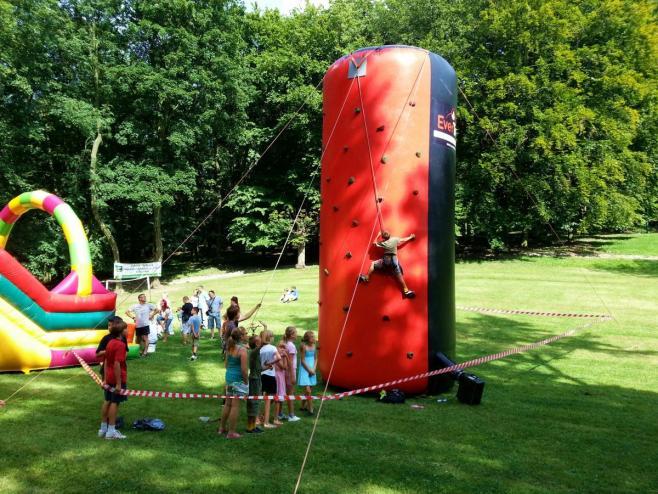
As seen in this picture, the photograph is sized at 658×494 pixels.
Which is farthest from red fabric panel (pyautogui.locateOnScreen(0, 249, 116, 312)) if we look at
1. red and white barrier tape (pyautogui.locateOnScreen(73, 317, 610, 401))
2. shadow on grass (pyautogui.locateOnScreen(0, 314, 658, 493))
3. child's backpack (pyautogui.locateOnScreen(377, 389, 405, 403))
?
child's backpack (pyautogui.locateOnScreen(377, 389, 405, 403))

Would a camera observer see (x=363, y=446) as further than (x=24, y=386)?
No

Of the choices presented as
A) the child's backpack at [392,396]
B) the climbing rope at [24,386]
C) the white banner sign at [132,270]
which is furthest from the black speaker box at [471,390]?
the white banner sign at [132,270]

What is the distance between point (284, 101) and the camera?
33.2 meters

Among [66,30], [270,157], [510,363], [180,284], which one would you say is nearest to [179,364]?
[510,363]

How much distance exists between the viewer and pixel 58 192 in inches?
1192

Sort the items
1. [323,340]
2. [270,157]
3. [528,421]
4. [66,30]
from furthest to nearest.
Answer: [270,157]
[66,30]
[323,340]
[528,421]

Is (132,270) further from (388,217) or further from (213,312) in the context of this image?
(388,217)

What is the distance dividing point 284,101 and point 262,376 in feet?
92.2

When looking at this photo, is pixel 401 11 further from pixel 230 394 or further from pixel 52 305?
pixel 230 394

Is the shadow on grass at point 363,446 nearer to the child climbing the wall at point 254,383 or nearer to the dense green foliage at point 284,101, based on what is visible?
the child climbing the wall at point 254,383

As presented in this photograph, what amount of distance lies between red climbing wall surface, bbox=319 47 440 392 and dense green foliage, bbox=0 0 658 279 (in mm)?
17638

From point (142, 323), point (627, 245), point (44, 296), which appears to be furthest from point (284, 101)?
point (44, 296)

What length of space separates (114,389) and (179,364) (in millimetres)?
4733

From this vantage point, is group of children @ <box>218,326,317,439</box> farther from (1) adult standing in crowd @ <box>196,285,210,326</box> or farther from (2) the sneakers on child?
(1) adult standing in crowd @ <box>196,285,210,326</box>
